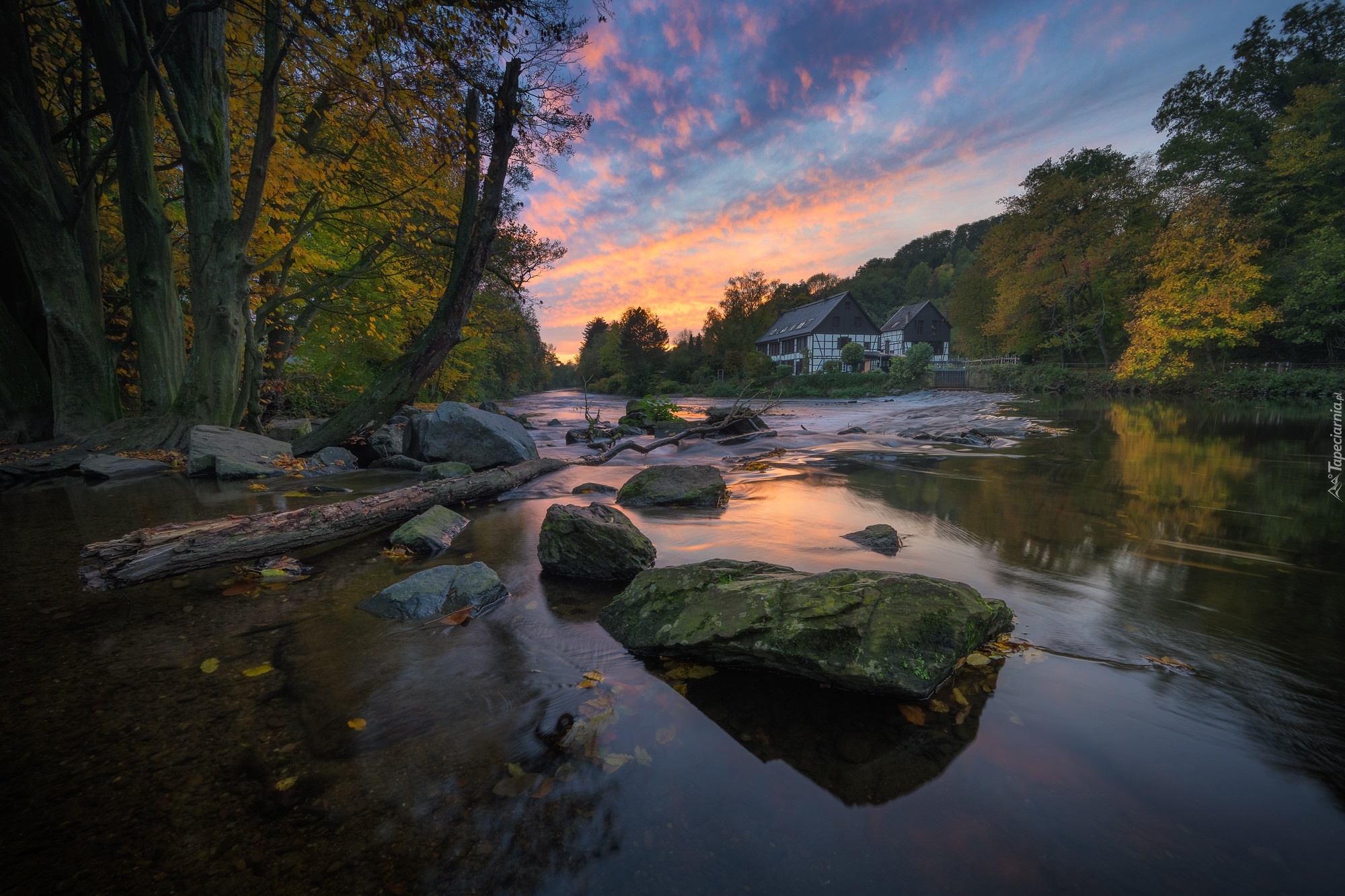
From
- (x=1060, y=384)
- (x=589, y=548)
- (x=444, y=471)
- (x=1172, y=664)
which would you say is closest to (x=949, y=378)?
(x=1060, y=384)

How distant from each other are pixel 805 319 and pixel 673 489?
57754 millimetres

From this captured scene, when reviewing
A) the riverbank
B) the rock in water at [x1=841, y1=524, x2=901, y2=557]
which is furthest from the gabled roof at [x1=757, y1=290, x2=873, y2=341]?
the rock in water at [x1=841, y1=524, x2=901, y2=557]

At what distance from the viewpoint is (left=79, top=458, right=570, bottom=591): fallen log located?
3.04 meters

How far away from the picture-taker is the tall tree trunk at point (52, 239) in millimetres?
8109

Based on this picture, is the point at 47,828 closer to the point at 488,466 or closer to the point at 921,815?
the point at 921,815

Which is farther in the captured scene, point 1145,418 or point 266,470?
point 1145,418

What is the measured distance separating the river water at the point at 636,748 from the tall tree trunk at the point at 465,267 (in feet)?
15.8

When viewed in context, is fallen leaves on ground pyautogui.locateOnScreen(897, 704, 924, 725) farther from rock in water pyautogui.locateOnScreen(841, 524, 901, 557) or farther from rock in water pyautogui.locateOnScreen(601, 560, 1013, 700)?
rock in water pyautogui.locateOnScreen(841, 524, 901, 557)

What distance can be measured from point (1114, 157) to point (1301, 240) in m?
21.2

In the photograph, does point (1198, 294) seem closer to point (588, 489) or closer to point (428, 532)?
point (588, 489)

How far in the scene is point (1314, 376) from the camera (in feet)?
81.5

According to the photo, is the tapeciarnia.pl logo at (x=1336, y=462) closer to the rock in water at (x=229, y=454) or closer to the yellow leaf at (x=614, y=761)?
the yellow leaf at (x=614, y=761)

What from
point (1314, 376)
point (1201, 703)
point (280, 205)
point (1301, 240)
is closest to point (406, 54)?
point (280, 205)

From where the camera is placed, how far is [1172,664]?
289 centimetres
